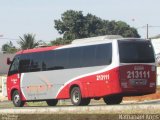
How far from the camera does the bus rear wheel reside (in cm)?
2616

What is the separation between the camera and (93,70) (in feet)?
83.1

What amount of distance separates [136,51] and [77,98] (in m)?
3.55

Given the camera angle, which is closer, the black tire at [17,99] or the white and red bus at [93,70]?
the white and red bus at [93,70]

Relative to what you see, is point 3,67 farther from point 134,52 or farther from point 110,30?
point 134,52

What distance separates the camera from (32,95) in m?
30.1

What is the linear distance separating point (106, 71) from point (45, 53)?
5082 millimetres

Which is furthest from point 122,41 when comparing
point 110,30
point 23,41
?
point 110,30

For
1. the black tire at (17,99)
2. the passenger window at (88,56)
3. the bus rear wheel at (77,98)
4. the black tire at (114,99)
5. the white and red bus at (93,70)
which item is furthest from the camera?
the black tire at (17,99)

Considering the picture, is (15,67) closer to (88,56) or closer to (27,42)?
(88,56)

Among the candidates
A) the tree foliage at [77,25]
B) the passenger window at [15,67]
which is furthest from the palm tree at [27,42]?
the passenger window at [15,67]

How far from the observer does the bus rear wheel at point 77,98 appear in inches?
1030

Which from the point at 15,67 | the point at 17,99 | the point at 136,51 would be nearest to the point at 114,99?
the point at 136,51

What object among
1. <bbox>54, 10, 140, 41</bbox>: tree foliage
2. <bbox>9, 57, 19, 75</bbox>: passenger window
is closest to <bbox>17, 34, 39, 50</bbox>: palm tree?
<bbox>54, 10, 140, 41</bbox>: tree foliage

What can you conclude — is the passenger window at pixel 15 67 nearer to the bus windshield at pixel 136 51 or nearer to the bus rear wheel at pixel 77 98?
the bus rear wheel at pixel 77 98
